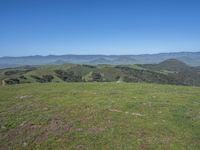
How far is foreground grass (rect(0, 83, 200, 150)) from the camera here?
16.6m

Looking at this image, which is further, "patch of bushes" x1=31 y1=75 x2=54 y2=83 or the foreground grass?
"patch of bushes" x1=31 y1=75 x2=54 y2=83

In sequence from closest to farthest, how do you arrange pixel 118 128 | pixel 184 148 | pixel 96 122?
pixel 184 148
pixel 118 128
pixel 96 122

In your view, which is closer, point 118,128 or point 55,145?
point 55,145

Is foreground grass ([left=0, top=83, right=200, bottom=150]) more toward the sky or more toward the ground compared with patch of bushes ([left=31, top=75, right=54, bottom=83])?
more toward the sky

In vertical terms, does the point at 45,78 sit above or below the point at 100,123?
below

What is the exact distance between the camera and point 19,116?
71.5 feet

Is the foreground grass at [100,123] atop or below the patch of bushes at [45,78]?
atop

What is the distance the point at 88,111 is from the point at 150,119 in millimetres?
5425

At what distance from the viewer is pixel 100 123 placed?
63.9 ft

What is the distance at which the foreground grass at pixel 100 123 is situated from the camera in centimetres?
1656

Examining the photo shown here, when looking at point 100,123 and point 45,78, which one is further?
point 45,78

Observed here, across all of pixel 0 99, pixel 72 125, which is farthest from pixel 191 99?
pixel 0 99

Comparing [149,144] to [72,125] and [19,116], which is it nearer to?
[72,125]

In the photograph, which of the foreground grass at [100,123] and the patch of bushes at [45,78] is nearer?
the foreground grass at [100,123]
